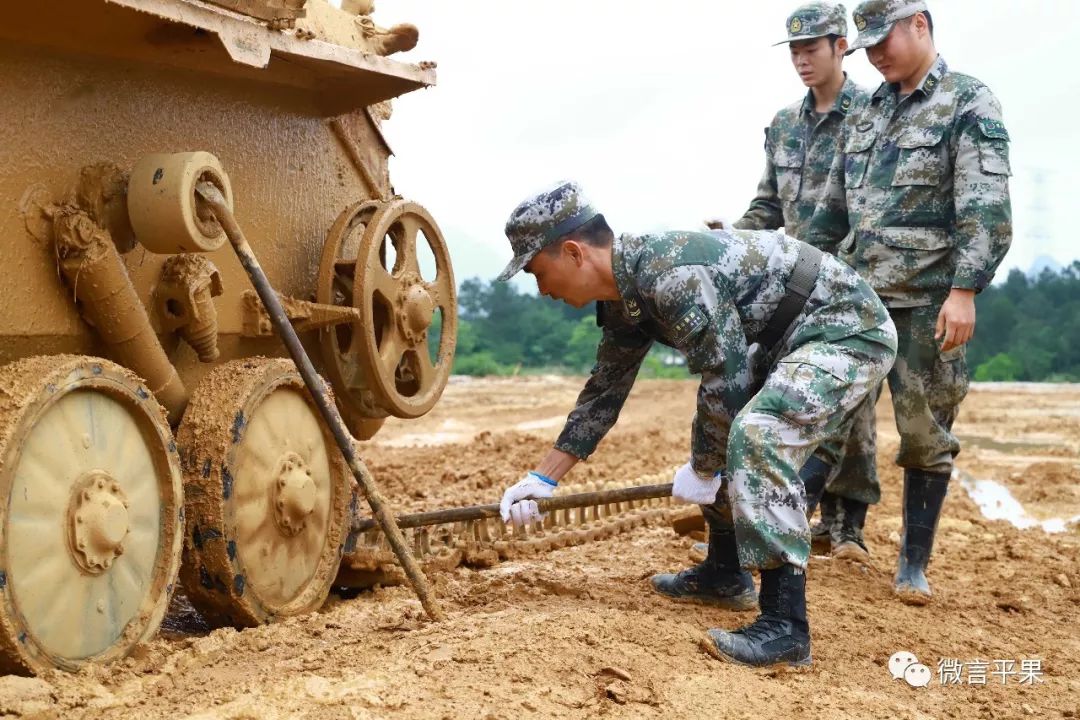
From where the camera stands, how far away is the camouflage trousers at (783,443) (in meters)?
3.93

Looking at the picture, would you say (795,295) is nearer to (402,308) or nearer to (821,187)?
(402,308)

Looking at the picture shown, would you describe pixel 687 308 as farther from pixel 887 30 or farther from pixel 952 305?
pixel 887 30

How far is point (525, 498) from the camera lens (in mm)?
4547

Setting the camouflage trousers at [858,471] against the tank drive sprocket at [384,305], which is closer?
the tank drive sprocket at [384,305]

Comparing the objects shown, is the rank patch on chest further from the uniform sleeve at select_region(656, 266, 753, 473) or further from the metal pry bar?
the metal pry bar

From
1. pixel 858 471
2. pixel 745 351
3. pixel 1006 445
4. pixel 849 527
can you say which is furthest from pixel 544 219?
pixel 1006 445

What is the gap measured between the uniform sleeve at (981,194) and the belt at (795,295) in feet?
3.38

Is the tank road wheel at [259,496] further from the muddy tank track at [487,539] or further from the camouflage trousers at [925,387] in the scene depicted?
the camouflage trousers at [925,387]

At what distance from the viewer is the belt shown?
4.22 meters

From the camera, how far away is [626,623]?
13.2ft

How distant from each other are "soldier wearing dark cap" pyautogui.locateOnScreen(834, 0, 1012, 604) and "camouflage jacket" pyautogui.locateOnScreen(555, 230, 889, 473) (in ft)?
3.30

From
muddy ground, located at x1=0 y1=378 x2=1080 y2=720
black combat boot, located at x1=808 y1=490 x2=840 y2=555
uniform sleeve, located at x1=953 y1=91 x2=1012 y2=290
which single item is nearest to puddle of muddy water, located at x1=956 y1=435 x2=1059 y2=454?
muddy ground, located at x1=0 y1=378 x2=1080 y2=720

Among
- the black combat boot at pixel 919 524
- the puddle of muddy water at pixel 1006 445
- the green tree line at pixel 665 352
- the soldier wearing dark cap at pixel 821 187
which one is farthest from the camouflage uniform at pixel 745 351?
the green tree line at pixel 665 352

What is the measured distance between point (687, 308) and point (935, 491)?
6.31ft
